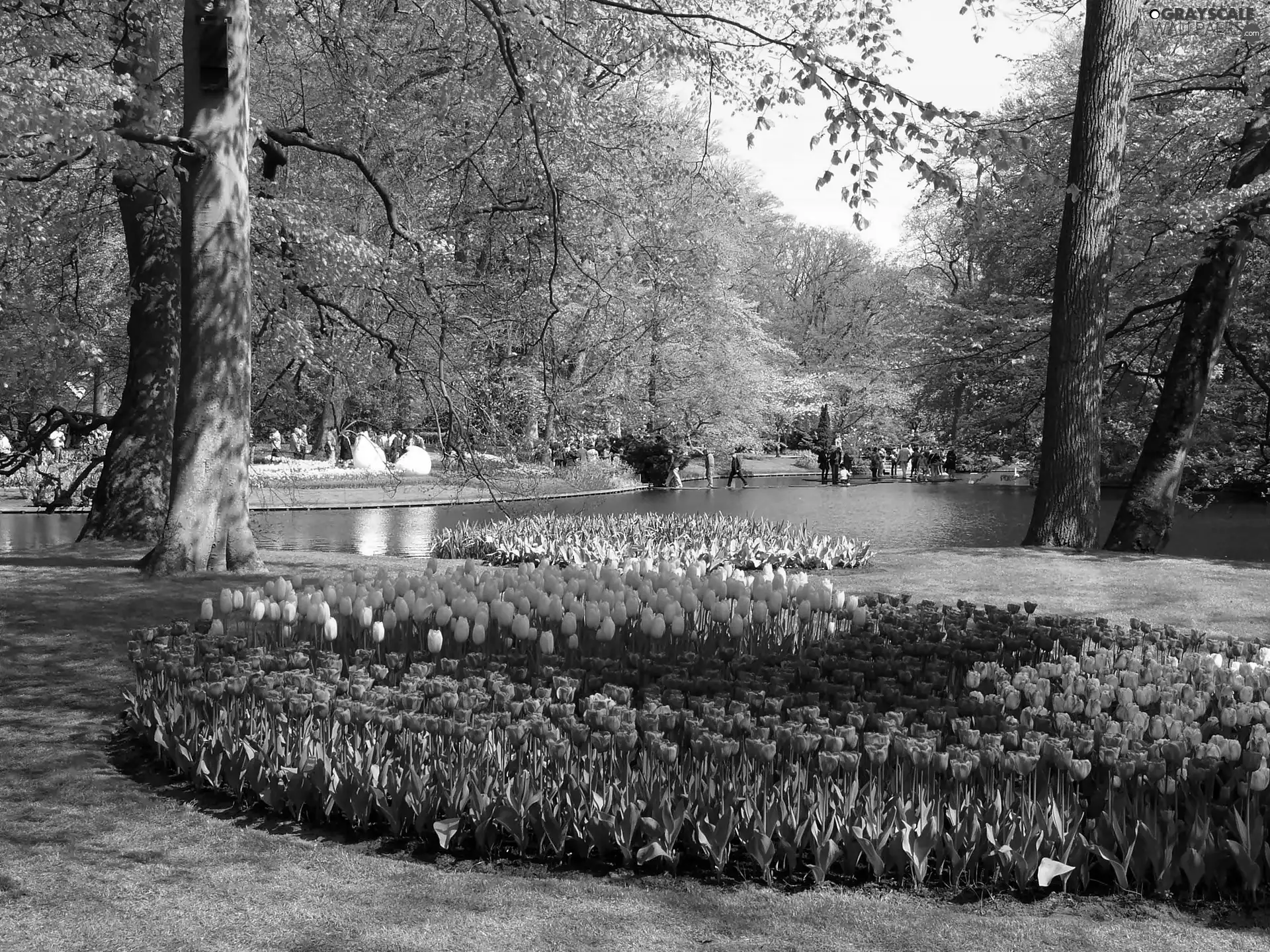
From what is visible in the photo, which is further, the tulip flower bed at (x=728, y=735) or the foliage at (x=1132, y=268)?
the foliage at (x=1132, y=268)

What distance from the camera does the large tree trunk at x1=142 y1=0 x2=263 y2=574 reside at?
30.6 ft

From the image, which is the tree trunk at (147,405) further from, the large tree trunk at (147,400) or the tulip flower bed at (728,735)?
the tulip flower bed at (728,735)

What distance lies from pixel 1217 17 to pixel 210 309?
43.5ft

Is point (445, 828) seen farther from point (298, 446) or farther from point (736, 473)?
point (298, 446)

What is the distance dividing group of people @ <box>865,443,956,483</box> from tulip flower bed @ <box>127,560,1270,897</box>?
40536 millimetres

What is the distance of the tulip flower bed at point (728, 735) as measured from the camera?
3.86 m

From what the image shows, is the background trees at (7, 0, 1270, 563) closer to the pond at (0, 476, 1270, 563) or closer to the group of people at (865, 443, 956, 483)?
the pond at (0, 476, 1270, 563)

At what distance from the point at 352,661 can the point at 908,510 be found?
2503 centimetres

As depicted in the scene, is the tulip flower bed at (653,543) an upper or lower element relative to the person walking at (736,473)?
lower

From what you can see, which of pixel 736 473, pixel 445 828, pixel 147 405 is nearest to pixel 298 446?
pixel 736 473

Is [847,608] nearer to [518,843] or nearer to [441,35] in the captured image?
[518,843]

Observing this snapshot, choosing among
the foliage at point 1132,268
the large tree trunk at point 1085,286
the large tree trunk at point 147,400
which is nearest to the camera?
the large tree trunk at point 1085,286

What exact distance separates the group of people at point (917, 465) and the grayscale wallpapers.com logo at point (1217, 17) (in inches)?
1177

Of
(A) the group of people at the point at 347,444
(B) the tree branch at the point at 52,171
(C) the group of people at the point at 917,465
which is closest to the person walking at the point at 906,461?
(C) the group of people at the point at 917,465
